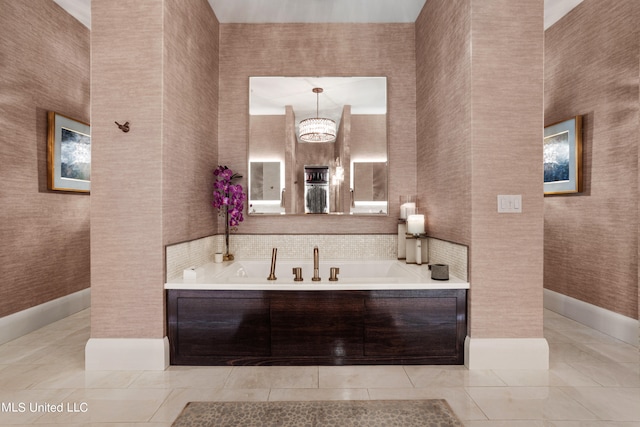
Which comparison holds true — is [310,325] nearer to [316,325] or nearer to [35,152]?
[316,325]

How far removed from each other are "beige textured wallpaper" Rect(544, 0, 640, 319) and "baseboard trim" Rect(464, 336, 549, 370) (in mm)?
1057

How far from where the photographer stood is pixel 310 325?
216 cm

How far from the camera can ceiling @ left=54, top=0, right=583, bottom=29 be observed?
Result: 9.18 ft

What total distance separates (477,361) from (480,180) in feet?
3.78

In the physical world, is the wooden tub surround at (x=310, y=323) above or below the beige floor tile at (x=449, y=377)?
above

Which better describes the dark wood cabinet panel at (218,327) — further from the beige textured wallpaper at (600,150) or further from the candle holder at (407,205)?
the beige textured wallpaper at (600,150)

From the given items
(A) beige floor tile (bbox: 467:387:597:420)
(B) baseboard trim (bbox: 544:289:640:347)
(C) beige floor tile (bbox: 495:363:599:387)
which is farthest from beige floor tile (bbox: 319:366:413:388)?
(B) baseboard trim (bbox: 544:289:640:347)

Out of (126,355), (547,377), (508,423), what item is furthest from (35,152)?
(547,377)

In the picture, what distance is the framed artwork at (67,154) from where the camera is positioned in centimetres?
290

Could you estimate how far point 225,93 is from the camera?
3066 millimetres

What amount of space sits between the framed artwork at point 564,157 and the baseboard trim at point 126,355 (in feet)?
11.6

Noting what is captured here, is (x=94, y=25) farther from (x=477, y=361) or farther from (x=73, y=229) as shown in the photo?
(x=477, y=361)

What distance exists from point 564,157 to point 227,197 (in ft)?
10.1

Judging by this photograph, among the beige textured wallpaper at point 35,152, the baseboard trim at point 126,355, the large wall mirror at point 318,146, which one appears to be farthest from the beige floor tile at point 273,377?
the beige textured wallpaper at point 35,152
